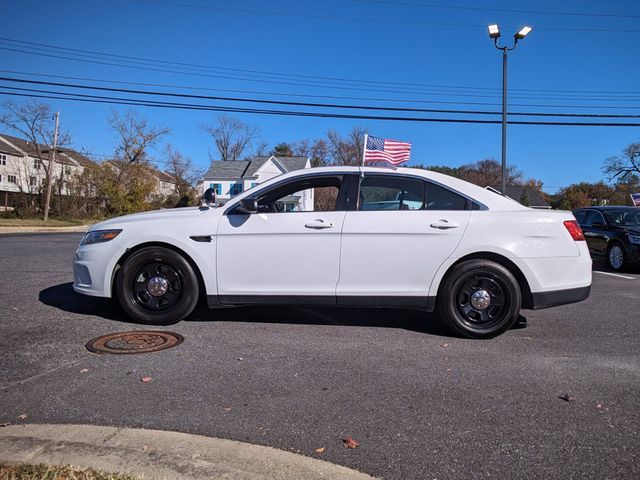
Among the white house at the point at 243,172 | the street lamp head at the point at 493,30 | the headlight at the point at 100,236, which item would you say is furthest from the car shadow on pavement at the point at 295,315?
the white house at the point at 243,172

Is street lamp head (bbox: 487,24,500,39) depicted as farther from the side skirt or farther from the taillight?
the side skirt

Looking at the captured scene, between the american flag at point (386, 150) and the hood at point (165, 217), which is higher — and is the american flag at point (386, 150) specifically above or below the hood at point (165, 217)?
above

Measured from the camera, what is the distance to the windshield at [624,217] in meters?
11.5

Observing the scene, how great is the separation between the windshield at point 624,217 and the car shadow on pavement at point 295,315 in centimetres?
774

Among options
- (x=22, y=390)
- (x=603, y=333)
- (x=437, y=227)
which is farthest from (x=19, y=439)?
(x=603, y=333)

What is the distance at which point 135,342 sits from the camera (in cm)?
433

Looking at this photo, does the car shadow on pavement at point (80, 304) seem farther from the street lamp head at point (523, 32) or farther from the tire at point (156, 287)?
the street lamp head at point (523, 32)

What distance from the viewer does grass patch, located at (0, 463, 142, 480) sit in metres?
2.15

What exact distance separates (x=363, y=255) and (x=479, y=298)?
119cm

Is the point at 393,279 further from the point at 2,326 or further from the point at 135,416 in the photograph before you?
the point at 2,326

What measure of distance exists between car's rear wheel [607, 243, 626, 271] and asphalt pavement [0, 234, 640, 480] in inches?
255

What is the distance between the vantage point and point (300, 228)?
4.77m

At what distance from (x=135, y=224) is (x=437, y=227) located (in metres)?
3.02

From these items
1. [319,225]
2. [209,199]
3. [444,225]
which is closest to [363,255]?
[319,225]
